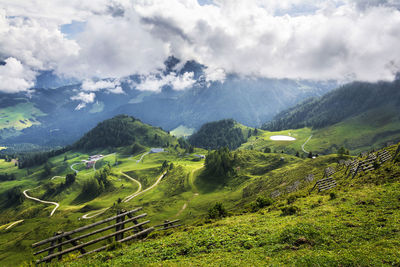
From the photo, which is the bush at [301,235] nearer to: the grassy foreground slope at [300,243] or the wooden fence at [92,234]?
the grassy foreground slope at [300,243]

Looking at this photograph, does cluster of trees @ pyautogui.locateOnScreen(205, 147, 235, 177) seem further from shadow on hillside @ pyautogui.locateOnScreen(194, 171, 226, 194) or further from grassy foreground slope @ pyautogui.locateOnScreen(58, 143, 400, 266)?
grassy foreground slope @ pyautogui.locateOnScreen(58, 143, 400, 266)

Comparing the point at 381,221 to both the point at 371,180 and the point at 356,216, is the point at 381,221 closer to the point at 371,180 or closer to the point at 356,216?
the point at 356,216

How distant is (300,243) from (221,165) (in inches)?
5295

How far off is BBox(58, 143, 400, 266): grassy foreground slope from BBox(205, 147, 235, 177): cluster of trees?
397 ft

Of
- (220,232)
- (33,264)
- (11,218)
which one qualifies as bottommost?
(11,218)

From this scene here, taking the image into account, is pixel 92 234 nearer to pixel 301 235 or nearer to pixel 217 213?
pixel 301 235

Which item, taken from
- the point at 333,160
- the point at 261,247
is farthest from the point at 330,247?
the point at 333,160

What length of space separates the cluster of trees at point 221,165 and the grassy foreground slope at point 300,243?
12094 centimetres

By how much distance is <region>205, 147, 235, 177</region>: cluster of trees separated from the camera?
5896 inches

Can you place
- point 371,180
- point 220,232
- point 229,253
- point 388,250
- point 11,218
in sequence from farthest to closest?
1. point 11,218
2. point 371,180
3. point 220,232
4. point 229,253
5. point 388,250

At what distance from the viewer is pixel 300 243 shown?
19812mm

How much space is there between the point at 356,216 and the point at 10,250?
448ft

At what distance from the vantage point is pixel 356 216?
2341 cm

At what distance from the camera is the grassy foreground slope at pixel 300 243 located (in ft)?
54.9
